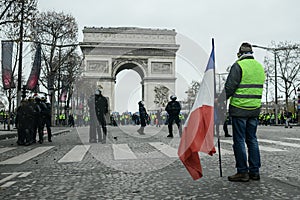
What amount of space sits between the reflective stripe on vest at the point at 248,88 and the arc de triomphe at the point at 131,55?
4898 cm

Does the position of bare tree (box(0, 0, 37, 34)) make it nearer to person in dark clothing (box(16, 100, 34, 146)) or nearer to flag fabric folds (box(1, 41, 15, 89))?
flag fabric folds (box(1, 41, 15, 89))

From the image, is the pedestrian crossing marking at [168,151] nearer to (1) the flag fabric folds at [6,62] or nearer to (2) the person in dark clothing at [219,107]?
(2) the person in dark clothing at [219,107]

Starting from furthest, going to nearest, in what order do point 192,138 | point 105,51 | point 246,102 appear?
point 105,51
point 246,102
point 192,138

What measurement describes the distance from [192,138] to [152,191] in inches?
31.0

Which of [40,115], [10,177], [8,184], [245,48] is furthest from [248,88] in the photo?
[40,115]

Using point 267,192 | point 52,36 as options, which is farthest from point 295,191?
point 52,36

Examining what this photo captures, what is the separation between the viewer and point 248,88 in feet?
17.2

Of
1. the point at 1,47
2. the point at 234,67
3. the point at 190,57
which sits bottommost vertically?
the point at 234,67

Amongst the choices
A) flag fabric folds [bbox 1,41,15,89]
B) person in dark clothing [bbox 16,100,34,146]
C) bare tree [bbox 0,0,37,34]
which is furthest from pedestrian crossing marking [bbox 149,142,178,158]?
flag fabric folds [bbox 1,41,15,89]

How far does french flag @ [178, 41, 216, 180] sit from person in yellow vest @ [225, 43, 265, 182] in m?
0.27

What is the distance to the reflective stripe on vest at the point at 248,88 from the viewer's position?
523cm

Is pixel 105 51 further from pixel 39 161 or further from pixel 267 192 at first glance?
pixel 267 192

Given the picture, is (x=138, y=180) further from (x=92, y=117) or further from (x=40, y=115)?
(x=40, y=115)

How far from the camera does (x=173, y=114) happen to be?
1532 centimetres
